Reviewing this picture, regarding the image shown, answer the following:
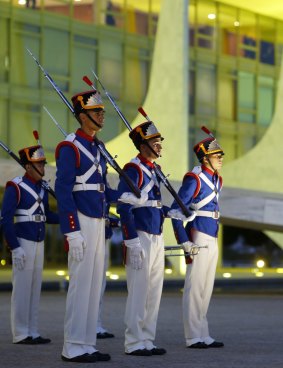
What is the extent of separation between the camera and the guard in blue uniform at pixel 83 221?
11.5m

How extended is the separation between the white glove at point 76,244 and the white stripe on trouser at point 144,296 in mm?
1175

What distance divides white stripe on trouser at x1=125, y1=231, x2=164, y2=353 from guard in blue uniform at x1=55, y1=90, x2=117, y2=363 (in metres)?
0.81

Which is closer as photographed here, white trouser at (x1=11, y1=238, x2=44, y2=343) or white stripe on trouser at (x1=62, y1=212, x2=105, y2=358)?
white stripe on trouser at (x1=62, y1=212, x2=105, y2=358)

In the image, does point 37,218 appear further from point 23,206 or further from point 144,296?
point 144,296

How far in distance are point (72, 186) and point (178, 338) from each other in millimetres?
4063

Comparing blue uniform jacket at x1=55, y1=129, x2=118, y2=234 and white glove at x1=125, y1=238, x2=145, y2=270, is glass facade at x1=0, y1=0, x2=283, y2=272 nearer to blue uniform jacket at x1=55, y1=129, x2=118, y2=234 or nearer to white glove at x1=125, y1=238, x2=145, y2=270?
white glove at x1=125, y1=238, x2=145, y2=270

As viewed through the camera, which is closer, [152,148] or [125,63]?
[152,148]

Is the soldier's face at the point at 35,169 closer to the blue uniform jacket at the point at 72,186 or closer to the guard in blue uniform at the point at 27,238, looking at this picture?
the guard in blue uniform at the point at 27,238

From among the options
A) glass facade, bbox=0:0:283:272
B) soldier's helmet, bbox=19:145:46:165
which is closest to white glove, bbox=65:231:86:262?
soldier's helmet, bbox=19:145:46:165

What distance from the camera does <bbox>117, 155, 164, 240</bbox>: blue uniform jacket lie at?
12406 mm

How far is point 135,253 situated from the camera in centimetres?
1232

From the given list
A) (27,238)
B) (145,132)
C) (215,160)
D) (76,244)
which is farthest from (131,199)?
(27,238)

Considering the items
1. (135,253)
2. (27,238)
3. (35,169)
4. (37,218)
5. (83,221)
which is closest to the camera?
(83,221)

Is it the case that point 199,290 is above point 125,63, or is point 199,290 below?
below
